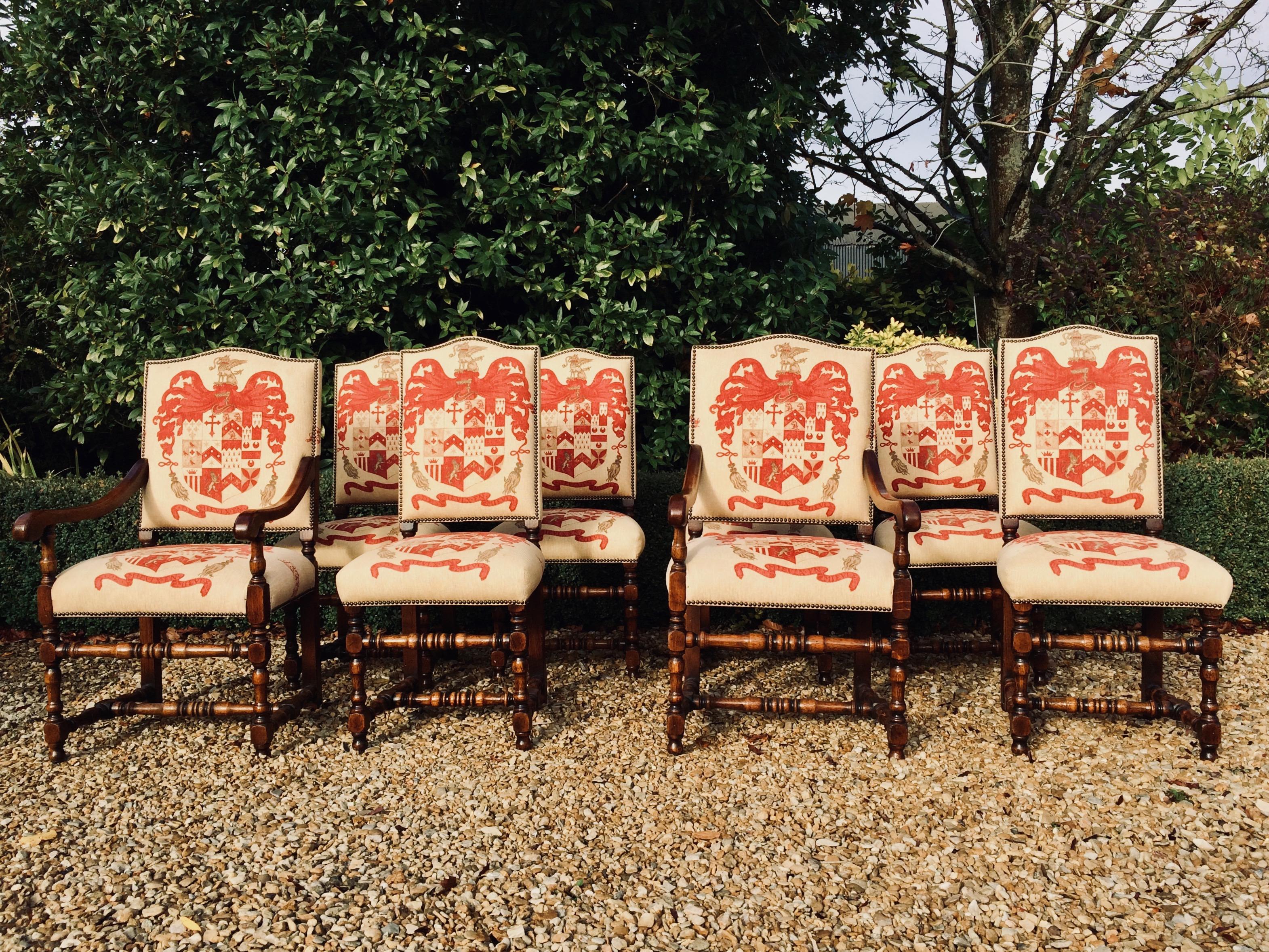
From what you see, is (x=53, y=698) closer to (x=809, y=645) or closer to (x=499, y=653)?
(x=499, y=653)

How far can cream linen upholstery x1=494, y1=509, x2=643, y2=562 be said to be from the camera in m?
4.10

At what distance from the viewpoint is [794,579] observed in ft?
10.6

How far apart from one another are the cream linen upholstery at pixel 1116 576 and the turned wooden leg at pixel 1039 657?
792mm

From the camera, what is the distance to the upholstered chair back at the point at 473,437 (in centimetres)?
372

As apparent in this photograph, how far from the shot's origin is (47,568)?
3.37 m

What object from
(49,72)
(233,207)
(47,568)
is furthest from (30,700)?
(49,72)

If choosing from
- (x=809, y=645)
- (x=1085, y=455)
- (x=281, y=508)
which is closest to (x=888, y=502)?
(x=809, y=645)

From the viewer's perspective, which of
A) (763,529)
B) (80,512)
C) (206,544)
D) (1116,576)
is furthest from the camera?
(763,529)

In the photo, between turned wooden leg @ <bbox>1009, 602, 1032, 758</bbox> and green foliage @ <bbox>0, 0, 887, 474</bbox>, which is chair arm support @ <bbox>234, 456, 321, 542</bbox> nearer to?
green foliage @ <bbox>0, 0, 887, 474</bbox>

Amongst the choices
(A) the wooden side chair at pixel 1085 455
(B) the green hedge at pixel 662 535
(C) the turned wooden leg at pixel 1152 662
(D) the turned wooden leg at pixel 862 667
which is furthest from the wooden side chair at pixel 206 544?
(C) the turned wooden leg at pixel 1152 662

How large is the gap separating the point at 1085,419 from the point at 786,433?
1.19 meters

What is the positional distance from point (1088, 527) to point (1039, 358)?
6.38 ft

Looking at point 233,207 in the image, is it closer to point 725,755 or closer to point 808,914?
point 725,755

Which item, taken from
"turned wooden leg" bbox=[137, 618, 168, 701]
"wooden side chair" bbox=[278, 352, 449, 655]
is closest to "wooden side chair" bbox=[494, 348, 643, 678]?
"wooden side chair" bbox=[278, 352, 449, 655]
